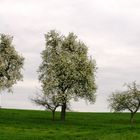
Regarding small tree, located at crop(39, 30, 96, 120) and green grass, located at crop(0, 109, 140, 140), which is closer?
green grass, located at crop(0, 109, 140, 140)

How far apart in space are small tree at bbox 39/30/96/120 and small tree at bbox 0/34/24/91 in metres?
4.36

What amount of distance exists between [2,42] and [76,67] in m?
15.7

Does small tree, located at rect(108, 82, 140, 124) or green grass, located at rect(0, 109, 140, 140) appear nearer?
green grass, located at rect(0, 109, 140, 140)

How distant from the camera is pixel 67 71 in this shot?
293ft

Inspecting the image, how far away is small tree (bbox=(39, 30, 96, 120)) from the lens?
8869cm

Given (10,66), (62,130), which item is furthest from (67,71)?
(62,130)

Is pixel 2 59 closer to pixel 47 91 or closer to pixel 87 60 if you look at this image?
pixel 47 91

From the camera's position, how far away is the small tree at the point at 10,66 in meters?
90.2

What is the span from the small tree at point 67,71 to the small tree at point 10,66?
4361mm

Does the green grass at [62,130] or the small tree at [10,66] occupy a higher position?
the small tree at [10,66]

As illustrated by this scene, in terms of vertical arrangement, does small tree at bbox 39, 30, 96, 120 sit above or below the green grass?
above

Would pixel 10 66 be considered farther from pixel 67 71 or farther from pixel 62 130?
pixel 62 130

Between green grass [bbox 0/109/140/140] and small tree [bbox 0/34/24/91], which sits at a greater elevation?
small tree [bbox 0/34/24/91]

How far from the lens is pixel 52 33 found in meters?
93.3
